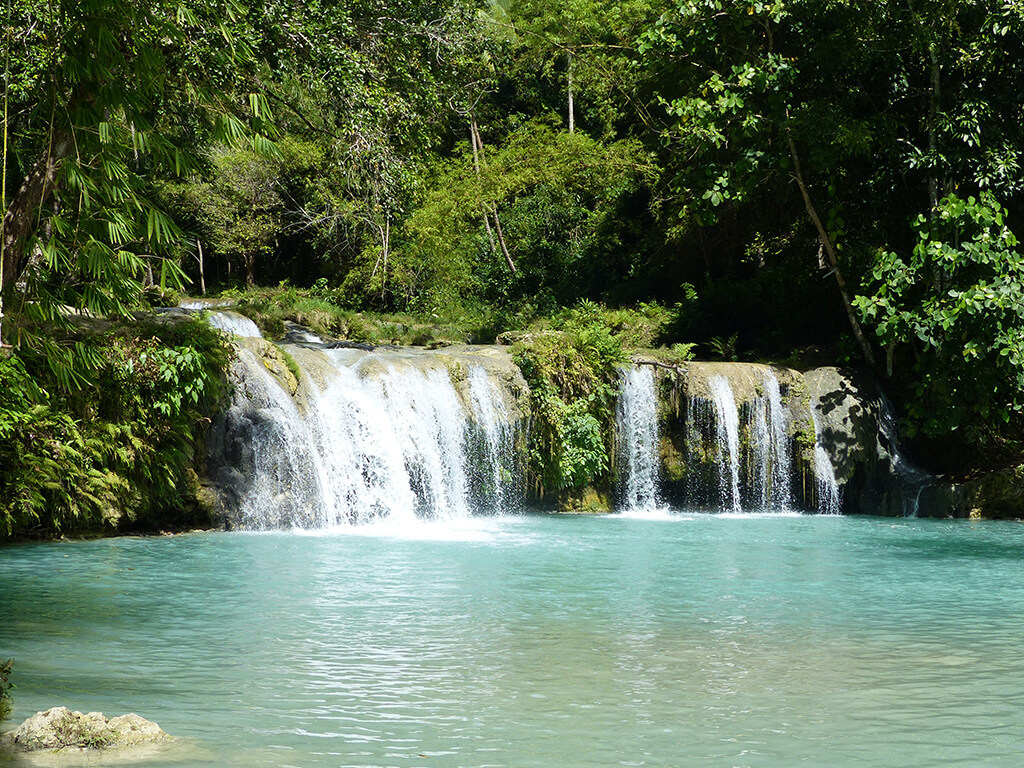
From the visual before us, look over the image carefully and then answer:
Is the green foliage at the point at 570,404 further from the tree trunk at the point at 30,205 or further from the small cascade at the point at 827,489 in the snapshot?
the tree trunk at the point at 30,205

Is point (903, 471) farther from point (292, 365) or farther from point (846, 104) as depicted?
point (292, 365)

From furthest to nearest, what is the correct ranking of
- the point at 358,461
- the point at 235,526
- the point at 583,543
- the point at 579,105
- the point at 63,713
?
the point at 579,105 → the point at 358,461 → the point at 235,526 → the point at 583,543 → the point at 63,713

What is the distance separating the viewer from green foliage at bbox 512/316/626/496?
53.3 feet

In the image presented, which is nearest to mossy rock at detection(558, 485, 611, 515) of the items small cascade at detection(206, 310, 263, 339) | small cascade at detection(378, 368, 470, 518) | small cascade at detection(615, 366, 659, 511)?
small cascade at detection(615, 366, 659, 511)

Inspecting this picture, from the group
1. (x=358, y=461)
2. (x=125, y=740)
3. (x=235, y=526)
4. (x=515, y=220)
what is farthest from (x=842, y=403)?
(x=515, y=220)

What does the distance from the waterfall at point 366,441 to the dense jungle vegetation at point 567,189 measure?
876mm

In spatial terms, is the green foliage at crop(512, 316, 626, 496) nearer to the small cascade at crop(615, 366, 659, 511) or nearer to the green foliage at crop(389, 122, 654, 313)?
the small cascade at crop(615, 366, 659, 511)

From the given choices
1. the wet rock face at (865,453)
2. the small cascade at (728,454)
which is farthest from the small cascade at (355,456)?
the wet rock face at (865,453)

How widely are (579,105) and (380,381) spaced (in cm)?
2625

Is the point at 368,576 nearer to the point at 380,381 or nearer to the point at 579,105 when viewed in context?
the point at 380,381

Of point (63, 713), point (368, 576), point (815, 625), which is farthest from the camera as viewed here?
point (368, 576)

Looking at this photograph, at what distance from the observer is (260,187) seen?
31.6m

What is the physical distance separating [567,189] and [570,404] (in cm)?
1234

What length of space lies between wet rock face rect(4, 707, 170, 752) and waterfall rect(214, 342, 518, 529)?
900 cm
